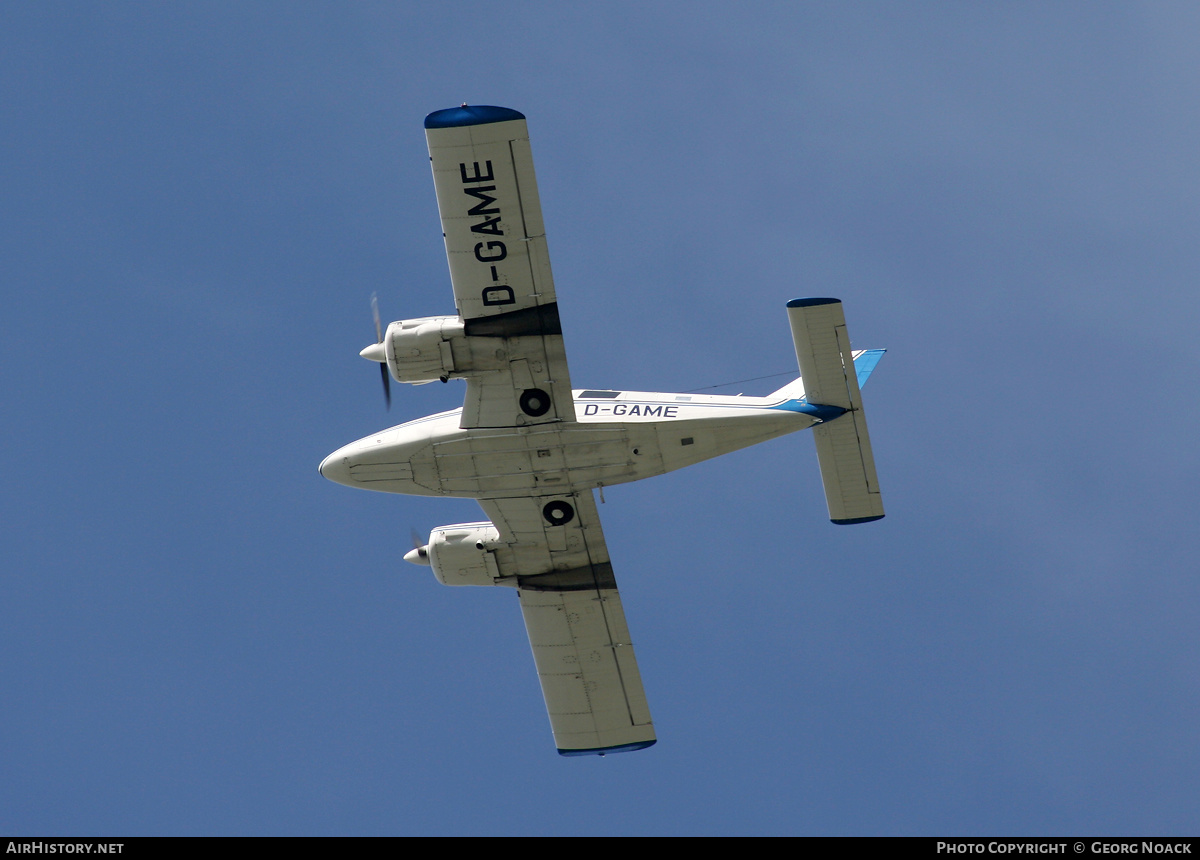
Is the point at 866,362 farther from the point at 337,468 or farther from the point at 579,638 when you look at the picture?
the point at 337,468

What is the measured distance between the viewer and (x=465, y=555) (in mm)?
35062

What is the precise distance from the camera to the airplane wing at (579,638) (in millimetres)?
34812

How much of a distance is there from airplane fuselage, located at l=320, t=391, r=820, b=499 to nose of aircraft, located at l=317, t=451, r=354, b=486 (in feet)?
0.08

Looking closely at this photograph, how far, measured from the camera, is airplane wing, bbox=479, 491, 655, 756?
34.8m

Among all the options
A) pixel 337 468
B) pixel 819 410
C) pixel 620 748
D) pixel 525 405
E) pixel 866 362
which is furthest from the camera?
pixel 620 748

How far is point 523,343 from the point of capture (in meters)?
30.2

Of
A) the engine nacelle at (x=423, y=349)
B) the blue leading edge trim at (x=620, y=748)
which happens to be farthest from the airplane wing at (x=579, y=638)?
the engine nacelle at (x=423, y=349)

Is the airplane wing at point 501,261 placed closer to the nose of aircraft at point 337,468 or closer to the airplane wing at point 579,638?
the nose of aircraft at point 337,468

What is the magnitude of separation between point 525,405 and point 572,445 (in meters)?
1.56

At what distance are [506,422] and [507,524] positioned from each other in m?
4.01

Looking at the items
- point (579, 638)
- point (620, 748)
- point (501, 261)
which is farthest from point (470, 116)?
point (620, 748)
